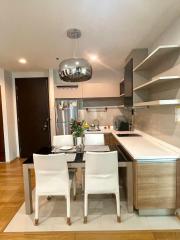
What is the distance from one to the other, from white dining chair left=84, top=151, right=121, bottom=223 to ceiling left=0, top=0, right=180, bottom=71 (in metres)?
1.61

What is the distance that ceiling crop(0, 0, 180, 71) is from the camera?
205 cm

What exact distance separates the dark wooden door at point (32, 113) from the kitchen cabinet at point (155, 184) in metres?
3.78

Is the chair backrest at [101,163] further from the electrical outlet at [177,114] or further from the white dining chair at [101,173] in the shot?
the electrical outlet at [177,114]

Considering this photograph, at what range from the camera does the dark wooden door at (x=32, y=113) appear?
5.63m

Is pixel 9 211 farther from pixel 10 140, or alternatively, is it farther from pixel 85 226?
pixel 10 140

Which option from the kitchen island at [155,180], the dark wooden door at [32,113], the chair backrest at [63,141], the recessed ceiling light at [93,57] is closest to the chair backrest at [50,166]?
the kitchen island at [155,180]

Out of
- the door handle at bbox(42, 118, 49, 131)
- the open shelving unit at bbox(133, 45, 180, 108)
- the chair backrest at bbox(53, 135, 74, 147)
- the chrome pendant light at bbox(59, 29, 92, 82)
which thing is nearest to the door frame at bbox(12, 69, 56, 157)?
the door handle at bbox(42, 118, 49, 131)

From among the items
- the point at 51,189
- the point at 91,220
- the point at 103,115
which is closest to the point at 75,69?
the point at 51,189

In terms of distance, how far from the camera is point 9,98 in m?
5.33

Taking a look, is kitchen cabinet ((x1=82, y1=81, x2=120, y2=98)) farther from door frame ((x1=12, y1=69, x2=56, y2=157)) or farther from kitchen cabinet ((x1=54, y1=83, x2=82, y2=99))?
door frame ((x1=12, y1=69, x2=56, y2=157))

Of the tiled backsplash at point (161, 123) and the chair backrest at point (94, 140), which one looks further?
the chair backrest at point (94, 140)

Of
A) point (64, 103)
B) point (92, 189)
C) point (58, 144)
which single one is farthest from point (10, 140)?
point (92, 189)

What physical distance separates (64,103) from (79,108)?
1.39 ft

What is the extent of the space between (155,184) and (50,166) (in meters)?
1.29
